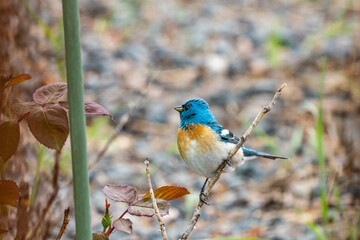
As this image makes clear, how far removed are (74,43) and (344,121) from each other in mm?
3223

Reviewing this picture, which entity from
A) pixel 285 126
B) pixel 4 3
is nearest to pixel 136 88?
pixel 285 126

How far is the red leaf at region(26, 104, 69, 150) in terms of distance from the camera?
0.91m

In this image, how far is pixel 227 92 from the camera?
431cm

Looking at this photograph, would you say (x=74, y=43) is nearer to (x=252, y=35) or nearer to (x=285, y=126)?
(x=285, y=126)

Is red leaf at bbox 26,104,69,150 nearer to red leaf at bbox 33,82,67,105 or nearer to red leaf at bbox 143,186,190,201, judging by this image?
red leaf at bbox 33,82,67,105

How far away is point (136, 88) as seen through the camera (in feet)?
14.3

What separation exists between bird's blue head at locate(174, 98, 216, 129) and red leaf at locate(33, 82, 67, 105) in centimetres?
47

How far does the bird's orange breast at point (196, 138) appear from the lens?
58.8 inches

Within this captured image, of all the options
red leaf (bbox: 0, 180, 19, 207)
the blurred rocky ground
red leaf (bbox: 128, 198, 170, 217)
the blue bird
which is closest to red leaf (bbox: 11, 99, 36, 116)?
red leaf (bbox: 0, 180, 19, 207)

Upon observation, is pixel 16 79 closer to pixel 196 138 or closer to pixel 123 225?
pixel 123 225

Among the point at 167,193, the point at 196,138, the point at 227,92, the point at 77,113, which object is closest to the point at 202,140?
the point at 196,138

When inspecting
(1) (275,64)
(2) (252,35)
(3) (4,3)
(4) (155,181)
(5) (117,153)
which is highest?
(2) (252,35)

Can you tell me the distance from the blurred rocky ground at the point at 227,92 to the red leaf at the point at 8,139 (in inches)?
34.6

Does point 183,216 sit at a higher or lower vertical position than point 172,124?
lower
